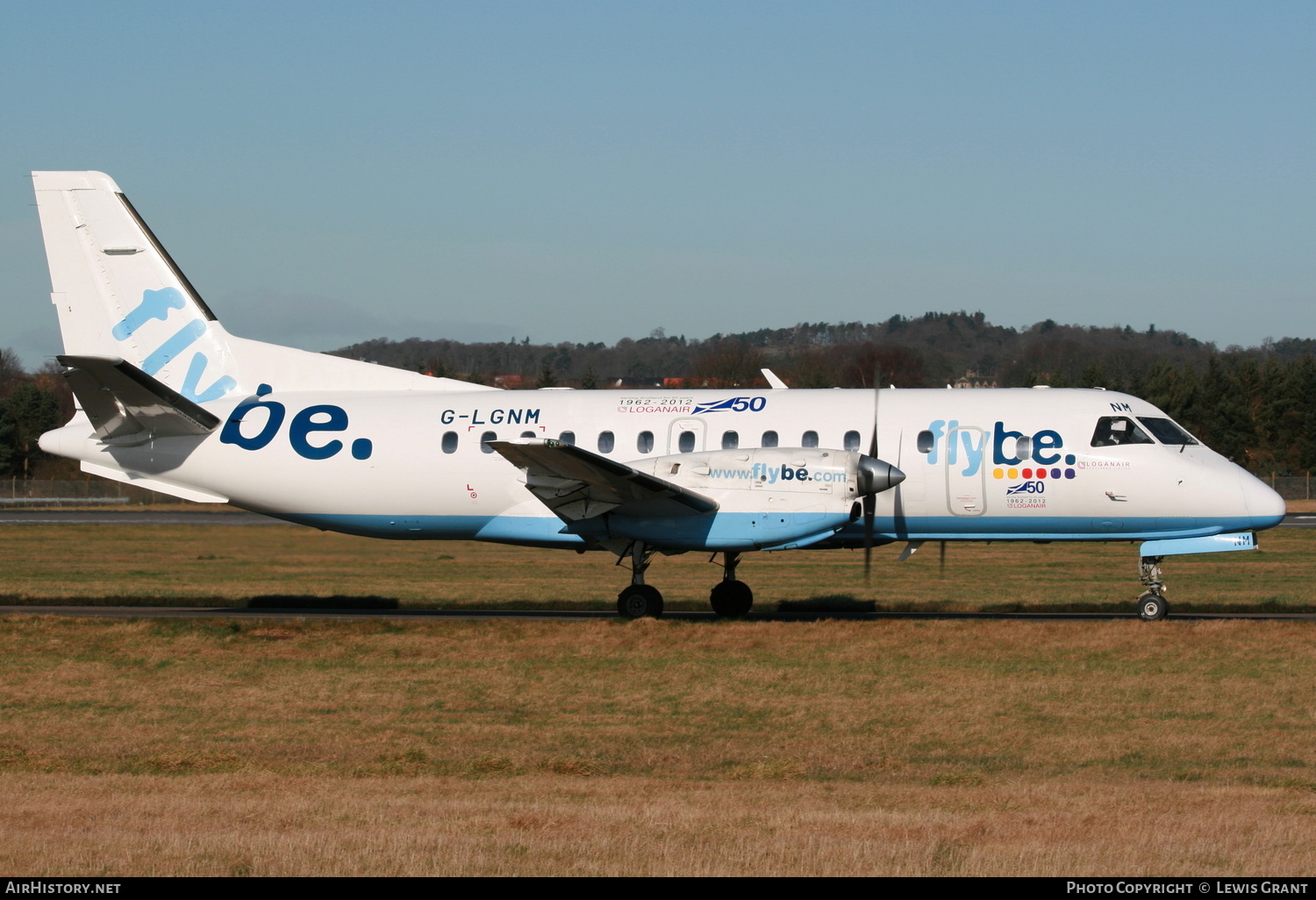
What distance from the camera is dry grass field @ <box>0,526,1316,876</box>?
7.93m

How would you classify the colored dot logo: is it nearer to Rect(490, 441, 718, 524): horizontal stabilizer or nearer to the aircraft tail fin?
Rect(490, 441, 718, 524): horizontal stabilizer

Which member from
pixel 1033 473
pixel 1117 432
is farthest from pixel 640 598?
pixel 1117 432

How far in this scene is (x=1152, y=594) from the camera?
19500mm

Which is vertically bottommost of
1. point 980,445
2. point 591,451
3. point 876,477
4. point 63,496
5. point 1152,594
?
point 1152,594

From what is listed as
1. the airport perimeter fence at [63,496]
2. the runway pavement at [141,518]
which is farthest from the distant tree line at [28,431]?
the runway pavement at [141,518]

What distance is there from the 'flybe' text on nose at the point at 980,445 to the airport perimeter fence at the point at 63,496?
5702 cm

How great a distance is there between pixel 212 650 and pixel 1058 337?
184m

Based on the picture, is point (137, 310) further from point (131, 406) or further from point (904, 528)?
point (904, 528)

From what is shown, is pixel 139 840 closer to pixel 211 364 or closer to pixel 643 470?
pixel 643 470

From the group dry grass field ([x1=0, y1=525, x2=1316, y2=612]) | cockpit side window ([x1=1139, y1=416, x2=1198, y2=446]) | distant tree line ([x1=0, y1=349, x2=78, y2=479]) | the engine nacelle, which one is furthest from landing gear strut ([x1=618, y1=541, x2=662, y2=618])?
distant tree line ([x1=0, y1=349, x2=78, y2=479])

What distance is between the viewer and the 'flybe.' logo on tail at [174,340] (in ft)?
73.3

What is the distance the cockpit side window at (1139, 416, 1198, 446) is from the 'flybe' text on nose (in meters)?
1.39

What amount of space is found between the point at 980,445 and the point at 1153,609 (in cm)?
352

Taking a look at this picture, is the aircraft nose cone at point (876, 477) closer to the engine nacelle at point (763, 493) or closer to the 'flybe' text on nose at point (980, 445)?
the engine nacelle at point (763, 493)
